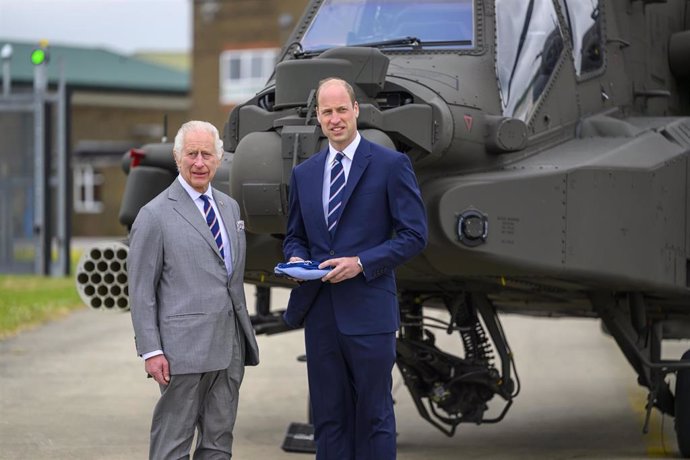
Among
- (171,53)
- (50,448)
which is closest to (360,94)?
(50,448)

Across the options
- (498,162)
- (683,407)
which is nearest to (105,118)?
(683,407)

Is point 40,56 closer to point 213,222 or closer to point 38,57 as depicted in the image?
point 38,57

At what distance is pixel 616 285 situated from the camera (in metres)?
7.85

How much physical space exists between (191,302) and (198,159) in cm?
60

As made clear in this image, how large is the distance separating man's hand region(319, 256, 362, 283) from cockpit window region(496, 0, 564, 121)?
2162mm

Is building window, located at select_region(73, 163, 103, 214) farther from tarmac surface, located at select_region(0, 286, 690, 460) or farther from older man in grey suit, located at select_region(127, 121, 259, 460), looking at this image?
older man in grey suit, located at select_region(127, 121, 259, 460)

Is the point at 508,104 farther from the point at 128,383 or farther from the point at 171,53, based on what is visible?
the point at 171,53

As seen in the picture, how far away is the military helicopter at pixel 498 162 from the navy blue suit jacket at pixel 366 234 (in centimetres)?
76

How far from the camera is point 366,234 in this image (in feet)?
20.1

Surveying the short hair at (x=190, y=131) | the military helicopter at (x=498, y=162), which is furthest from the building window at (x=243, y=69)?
the short hair at (x=190, y=131)

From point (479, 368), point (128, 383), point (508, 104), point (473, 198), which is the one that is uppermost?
point (508, 104)

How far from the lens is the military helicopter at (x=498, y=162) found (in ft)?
23.7

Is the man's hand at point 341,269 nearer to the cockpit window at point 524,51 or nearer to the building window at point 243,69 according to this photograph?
the cockpit window at point 524,51

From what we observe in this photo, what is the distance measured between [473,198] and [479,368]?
1.61 meters
